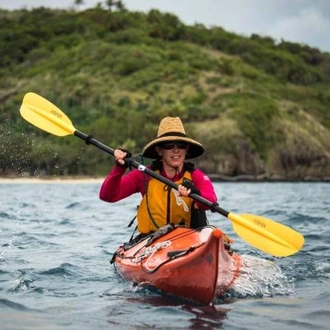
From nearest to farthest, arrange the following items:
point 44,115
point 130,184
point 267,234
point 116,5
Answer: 1. point 267,234
2. point 130,184
3. point 44,115
4. point 116,5

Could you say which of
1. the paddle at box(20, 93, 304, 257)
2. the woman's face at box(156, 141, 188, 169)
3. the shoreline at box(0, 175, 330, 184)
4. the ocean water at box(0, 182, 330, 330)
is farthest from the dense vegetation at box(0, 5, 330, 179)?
the paddle at box(20, 93, 304, 257)

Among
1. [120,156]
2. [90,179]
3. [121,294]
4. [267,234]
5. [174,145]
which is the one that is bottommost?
[90,179]

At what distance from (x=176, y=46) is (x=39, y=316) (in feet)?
198

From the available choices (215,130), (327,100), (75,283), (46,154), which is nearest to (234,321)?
(75,283)

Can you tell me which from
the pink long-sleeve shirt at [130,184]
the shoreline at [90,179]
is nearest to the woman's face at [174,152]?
the pink long-sleeve shirt at [130,184]

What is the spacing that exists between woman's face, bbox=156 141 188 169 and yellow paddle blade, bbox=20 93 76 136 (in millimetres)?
1353

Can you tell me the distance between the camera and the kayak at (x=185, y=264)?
4629mm

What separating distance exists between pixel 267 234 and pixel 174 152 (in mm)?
1022

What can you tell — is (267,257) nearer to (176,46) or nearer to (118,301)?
(118,301)

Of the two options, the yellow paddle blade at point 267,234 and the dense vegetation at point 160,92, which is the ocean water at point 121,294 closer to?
the yellow paddle blade at point 267,234

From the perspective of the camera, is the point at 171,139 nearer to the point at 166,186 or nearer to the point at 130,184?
the point at 166,186

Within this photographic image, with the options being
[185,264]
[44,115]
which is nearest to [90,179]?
[44,115]

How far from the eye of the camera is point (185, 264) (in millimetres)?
4711

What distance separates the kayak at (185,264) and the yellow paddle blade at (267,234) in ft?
0.65
